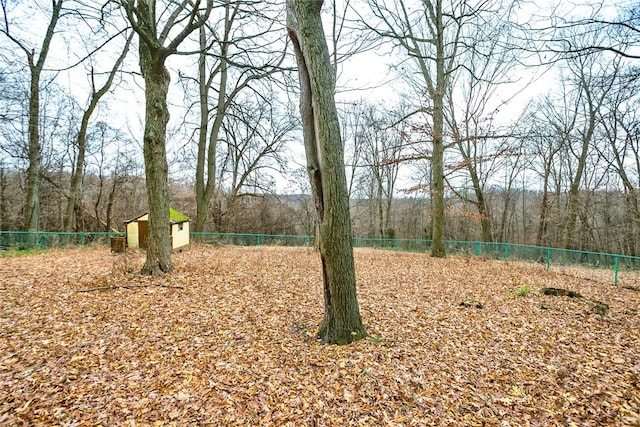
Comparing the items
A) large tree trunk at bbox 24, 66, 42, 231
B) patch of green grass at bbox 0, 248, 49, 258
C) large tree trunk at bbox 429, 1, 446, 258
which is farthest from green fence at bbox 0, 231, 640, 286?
large tree trunk at bbox 429, 1, 446, 258

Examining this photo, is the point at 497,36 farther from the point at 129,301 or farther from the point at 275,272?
the point at 129,301

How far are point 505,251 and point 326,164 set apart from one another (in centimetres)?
1118

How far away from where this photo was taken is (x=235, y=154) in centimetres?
2100

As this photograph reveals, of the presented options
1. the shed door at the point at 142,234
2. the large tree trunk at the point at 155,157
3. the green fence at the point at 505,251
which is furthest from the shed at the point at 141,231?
the large tree trunk at the point at 155,157

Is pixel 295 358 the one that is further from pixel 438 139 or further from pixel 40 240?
pixel 40 240

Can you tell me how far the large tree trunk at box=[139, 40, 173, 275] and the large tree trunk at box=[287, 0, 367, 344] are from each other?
4.09m

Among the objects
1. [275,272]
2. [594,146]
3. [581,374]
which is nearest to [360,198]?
[594,146]

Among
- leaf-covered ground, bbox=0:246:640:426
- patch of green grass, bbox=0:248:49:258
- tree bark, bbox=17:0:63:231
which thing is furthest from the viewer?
tree bark, bbox=17:0:63:231

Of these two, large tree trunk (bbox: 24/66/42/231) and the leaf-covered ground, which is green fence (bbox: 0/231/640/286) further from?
the leaf-covered ground

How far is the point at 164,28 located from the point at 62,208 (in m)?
17.8

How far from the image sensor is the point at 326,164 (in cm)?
364

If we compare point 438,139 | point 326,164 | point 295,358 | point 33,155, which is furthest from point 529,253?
point 33,155

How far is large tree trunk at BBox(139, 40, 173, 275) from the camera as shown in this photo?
630cm

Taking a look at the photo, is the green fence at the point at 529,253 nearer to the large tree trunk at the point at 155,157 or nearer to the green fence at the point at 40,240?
the green fence at the point at 40,240
